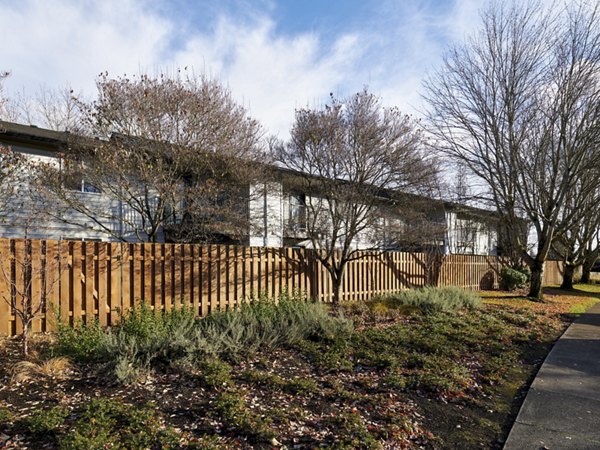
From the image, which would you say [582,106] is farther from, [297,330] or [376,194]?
[297,330]

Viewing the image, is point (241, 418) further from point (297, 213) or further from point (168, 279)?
point (297, 213)

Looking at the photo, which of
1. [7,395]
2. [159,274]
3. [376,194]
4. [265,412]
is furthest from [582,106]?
[7,395]

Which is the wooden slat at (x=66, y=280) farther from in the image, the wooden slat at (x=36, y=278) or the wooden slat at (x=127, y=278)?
the wooden slat at (x=127, y=278)

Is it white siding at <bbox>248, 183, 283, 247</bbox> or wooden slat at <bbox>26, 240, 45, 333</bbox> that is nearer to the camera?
wooden slat at <bbox>26, 240, 45, 333</bbox>

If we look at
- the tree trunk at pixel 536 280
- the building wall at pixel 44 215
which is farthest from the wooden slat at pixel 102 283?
the tree trunk at pixel 536 280

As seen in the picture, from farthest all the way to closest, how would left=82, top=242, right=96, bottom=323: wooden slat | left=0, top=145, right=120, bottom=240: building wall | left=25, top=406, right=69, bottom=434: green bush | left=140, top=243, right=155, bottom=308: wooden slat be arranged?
1. left=0, top=145, right=120, bottom=240: building wall
2. left=140, top=243, right=155, bottom=308: wooden slat
3. left=82, top=242, right=96, bottom=323: wooden slat
4. left=25, top=406, right=69, bottom=434: green bush

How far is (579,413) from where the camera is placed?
14.8 ft

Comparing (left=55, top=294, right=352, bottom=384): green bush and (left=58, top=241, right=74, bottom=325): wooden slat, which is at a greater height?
(left=58, top=241, right=74, bottom=325): wooden slat

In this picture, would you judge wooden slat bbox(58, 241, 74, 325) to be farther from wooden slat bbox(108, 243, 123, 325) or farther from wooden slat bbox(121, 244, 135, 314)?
wooden slat bbox(121, 244, 135, 314)

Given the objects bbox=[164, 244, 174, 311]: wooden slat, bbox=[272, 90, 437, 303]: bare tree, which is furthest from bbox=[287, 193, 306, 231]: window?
bbox=[164, 244, 174, 311]: wooden slat

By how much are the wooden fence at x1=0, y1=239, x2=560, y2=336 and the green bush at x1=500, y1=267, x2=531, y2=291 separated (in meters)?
8.36

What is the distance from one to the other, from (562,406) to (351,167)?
22.7ft

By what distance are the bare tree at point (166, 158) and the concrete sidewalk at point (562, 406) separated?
7768mm

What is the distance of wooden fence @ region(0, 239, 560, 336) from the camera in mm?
7188
